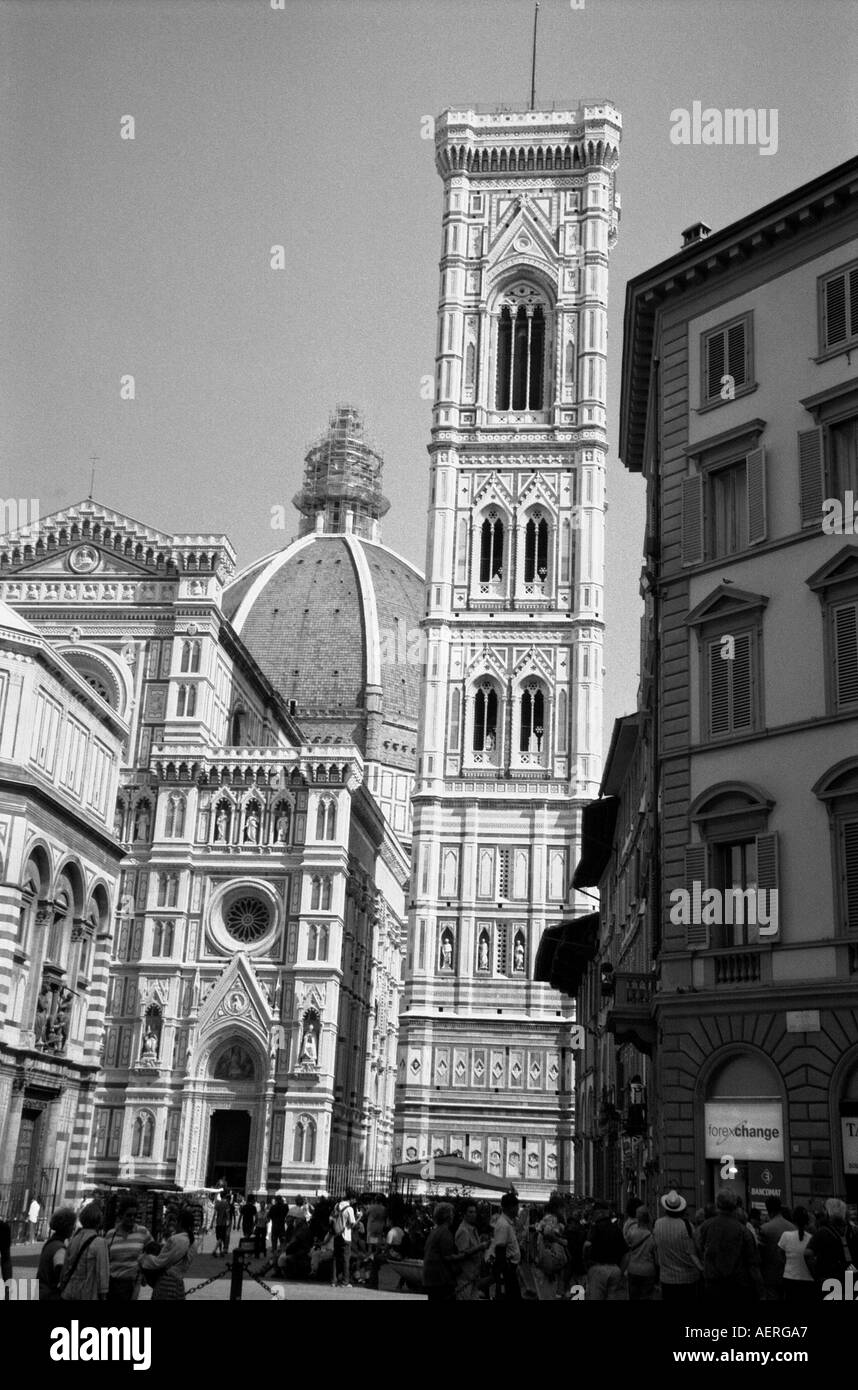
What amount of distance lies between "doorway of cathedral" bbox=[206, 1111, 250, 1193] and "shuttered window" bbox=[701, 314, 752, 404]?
A: 1864 inches

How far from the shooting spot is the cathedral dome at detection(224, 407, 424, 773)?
4993 inches

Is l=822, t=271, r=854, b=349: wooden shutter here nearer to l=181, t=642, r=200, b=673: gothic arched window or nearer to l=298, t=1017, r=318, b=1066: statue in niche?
l=298, t=1017, r=318, b=1066: statue in niche

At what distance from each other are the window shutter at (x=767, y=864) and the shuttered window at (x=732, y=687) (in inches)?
69.3

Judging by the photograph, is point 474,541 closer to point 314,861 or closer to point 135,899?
point 314,861

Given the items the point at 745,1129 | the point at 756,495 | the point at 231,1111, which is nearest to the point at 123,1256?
the point at 745,1129

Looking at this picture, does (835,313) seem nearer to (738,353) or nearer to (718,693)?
(738,353)

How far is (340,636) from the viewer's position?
12962cm

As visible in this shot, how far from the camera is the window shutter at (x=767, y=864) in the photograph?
22.1 m

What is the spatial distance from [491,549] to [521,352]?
10444 millimetres

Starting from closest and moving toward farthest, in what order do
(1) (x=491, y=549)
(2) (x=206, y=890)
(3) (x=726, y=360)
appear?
(3) (x=726, y=360), (2) (x=206, y=890), (1) (x=491, y=549)
